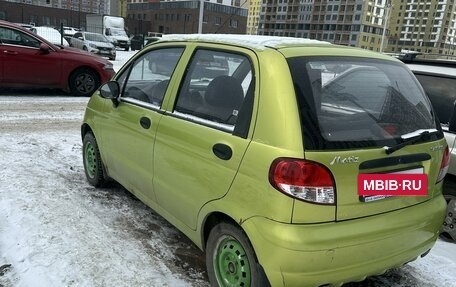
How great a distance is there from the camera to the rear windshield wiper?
267cm

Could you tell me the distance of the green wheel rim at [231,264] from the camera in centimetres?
276

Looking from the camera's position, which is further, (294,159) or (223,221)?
(223,221)

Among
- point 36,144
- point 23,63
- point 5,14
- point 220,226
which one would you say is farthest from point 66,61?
point 5,14

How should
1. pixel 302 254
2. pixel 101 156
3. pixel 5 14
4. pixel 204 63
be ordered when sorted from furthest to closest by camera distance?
pixel 5 14 < pixel 101 156 < pixel 204 63 < pixel 302 254

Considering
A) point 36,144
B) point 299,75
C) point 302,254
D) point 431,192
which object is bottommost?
point 36,144

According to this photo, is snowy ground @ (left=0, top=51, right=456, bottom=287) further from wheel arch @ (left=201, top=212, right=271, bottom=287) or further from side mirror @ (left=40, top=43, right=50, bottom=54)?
side mirror @ (left=40, top=43, right=50, bottom=54)

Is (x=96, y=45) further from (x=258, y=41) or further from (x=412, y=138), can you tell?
(x=412, y=138)

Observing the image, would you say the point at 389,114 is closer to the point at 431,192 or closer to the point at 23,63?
the point at 431,192

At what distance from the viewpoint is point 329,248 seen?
2469 millimetres

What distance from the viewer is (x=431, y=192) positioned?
120 inches

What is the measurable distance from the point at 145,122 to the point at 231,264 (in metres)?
1.38

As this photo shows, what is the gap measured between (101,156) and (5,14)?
3569 inches

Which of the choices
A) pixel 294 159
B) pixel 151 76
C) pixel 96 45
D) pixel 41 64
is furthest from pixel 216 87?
pixel 96 45

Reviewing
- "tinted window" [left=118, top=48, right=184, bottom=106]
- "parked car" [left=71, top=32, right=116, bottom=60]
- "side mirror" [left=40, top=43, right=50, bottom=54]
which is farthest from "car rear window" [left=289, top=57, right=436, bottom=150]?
"parked car" [left=71, top=32, right=116, bottom=60]
